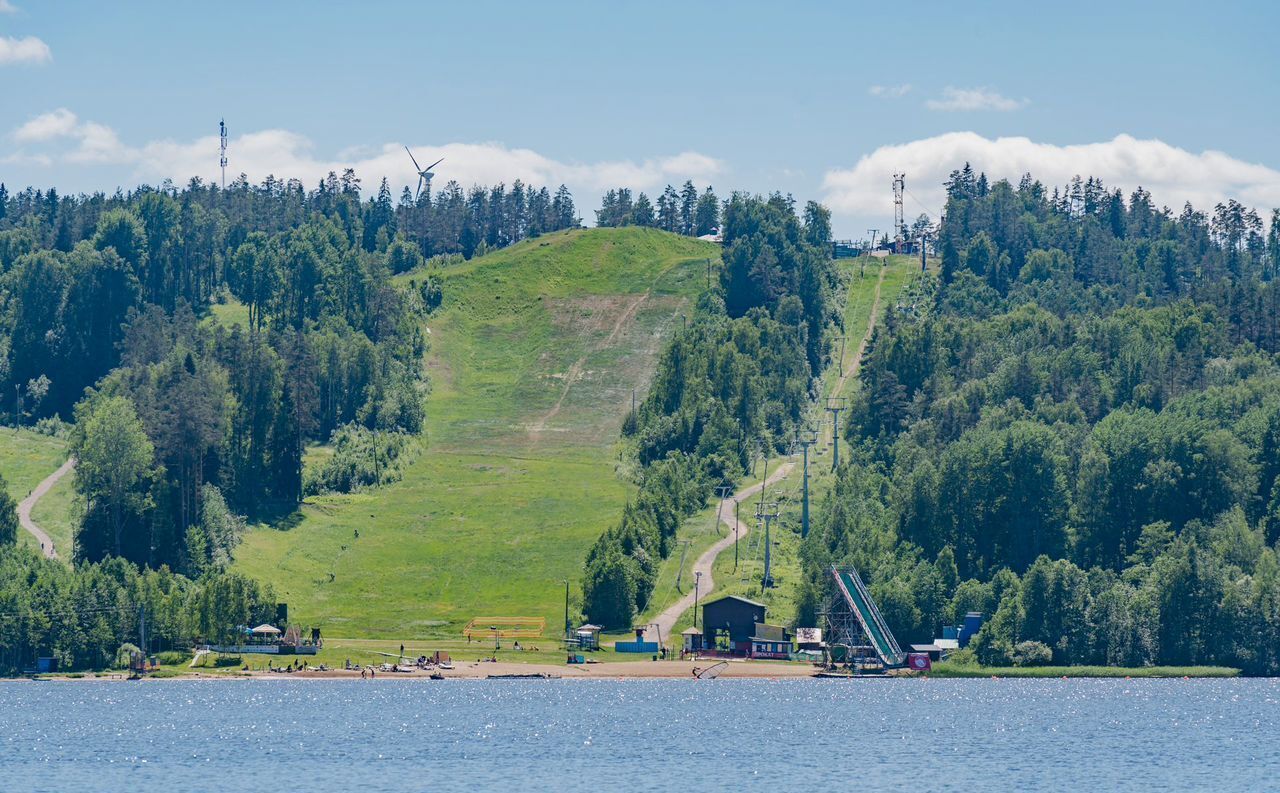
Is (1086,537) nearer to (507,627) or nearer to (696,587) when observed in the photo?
(696,587)

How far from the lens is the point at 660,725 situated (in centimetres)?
10881

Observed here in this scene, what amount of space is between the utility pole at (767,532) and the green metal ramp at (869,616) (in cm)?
1276

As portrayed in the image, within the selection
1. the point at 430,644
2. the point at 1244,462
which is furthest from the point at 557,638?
the point at 1244,462

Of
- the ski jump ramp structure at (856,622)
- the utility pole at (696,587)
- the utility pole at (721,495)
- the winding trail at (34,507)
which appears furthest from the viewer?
the utility pole at (721,495)

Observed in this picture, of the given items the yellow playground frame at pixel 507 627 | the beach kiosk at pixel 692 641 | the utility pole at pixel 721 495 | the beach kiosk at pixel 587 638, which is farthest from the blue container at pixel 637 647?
the utility pole at pixel 721 495

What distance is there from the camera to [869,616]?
152 meters

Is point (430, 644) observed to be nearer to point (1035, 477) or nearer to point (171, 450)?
point (171, 450)

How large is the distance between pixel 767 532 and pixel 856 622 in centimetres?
1792

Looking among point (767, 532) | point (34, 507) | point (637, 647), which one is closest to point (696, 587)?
point (767, 532)

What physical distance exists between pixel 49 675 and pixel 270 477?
178 ft

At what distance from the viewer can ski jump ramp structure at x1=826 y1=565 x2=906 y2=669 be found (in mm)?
149625

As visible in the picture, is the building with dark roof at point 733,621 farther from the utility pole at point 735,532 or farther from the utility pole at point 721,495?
the utility pole at point 721,495

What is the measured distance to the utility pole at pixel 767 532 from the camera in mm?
166750

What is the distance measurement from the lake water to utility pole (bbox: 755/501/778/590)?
24.4 metres
